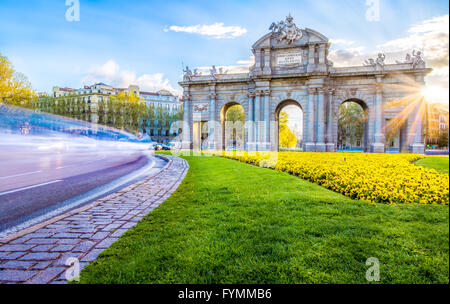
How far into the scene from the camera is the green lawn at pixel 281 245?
2859mm

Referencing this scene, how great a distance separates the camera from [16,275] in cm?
318

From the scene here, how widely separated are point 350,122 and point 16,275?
73.8 meters

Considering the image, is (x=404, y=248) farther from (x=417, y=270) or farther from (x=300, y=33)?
(x=300, y=33)

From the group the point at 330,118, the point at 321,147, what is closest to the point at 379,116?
the point at 330,118

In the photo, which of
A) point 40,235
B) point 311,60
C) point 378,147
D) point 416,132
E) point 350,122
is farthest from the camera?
point 350,122

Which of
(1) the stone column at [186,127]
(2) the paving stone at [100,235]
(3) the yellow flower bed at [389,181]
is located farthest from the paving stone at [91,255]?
(1) the stone column at [186,127]

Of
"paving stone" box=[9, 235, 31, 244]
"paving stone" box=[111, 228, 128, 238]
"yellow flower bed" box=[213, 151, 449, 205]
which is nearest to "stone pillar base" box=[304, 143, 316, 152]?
"yellow flower bed" box=[213, 151, 449, 205]

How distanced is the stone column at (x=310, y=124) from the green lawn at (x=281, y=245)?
2742cm

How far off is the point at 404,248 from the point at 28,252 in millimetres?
5114

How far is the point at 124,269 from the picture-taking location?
3.15 meters

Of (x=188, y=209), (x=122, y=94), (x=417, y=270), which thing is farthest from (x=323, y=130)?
(x=122, y=94)

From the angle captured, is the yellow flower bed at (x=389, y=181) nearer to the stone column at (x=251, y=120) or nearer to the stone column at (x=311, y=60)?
the stone column at (x=251, y=120)

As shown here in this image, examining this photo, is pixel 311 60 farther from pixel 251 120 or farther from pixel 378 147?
pixel 378 147
